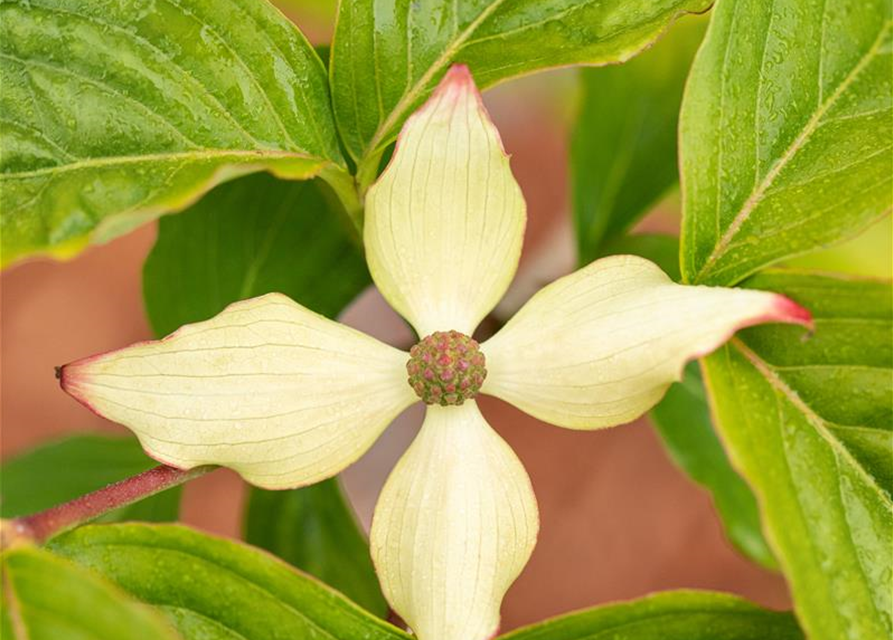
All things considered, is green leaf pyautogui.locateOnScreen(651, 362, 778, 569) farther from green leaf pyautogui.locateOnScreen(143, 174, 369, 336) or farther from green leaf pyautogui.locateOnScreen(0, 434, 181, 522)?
green leaf pyautogui.locateOnScreen(0, 434, 181, 522)

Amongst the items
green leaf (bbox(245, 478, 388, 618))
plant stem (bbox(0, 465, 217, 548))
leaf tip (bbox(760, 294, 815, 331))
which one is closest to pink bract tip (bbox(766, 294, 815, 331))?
leaf tip (bbox(760, 294, 815, 331))

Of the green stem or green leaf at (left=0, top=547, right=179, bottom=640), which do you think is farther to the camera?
the green stem

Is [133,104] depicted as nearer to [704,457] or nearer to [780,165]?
[780,165]

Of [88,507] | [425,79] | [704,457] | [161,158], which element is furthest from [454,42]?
[704,457]

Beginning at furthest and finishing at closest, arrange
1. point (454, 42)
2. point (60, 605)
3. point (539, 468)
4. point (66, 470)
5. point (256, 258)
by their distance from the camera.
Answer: point (539, 468) < point (66, 470) < point (256, 258) < point (454, 42) < point (60, 605)

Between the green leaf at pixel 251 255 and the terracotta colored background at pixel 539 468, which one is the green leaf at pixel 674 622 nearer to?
the green leaf at pixel 251 255

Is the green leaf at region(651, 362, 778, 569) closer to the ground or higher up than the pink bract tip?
higher up

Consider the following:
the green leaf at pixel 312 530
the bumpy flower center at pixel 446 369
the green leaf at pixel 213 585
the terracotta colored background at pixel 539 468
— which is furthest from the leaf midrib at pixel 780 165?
the terracotta colored background at pixel 539 468
